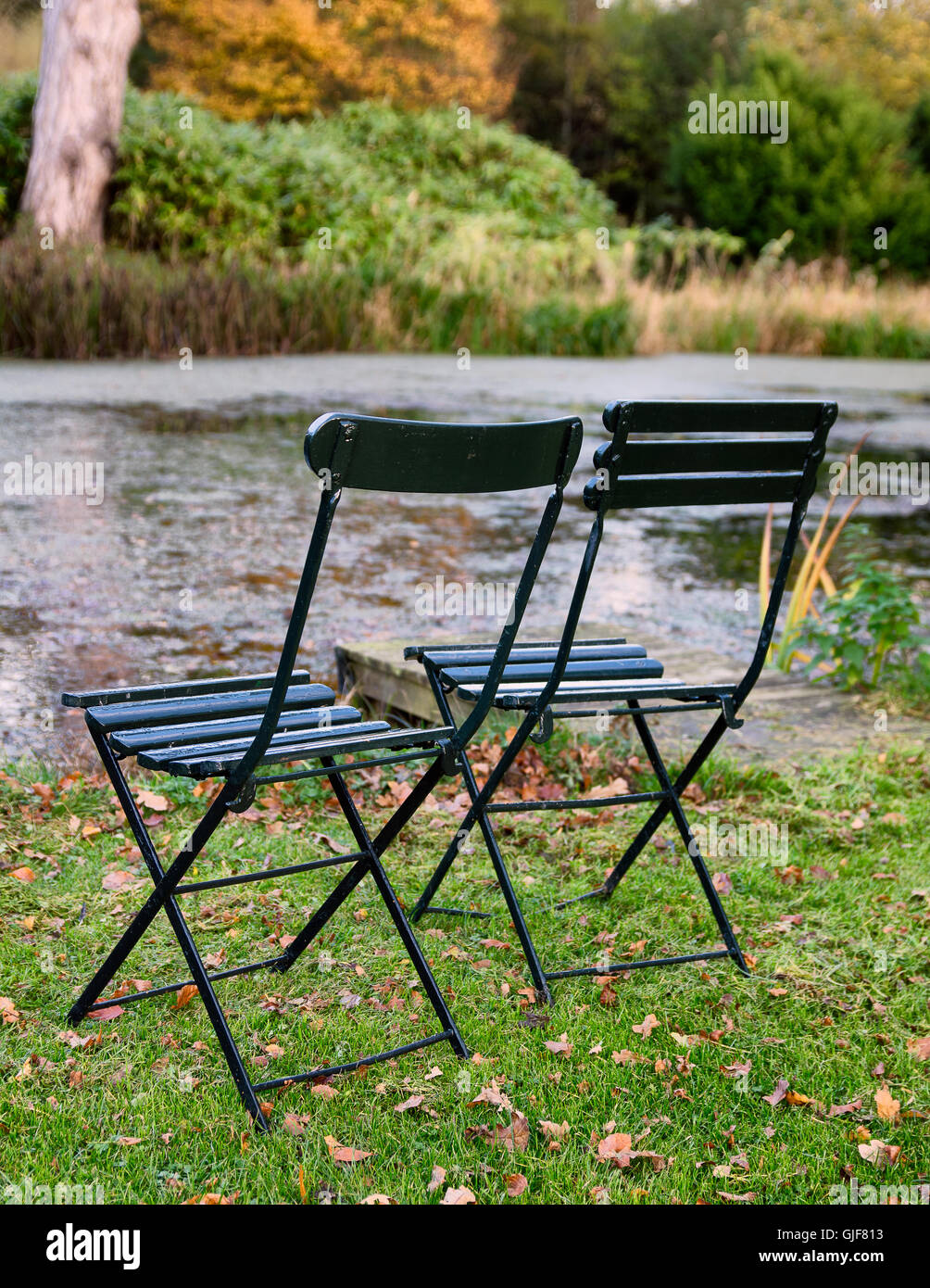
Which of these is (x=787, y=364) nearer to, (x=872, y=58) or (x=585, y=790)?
(x=585, y=790)

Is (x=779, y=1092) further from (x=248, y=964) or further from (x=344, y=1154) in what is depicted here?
(x=248, y=964)

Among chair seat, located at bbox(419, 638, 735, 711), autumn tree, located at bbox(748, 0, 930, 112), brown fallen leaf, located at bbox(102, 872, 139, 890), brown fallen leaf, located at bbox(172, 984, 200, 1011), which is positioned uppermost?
autumn tree, located at bbox(748, 0, 930, 112)

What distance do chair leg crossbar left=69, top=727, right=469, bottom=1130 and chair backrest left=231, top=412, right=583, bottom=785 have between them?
0.23 m

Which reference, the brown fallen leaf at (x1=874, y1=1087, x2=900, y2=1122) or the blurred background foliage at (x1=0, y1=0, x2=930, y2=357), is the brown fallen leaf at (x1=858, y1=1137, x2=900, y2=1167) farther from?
the blurred background foliage at (x1=0, y1=0, x2=930, y2=357)

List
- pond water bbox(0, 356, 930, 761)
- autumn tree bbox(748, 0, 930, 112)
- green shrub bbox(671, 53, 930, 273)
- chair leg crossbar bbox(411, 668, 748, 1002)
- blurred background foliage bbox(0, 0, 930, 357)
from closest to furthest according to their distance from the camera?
chair leg crossbar bbox(411, 668, 748, 1002)
pond water bbox(0, 356, 930, 761)
blurred background foliage bbox(0, 0, 930, 357)
green shrub bbox(671, 53, 930, 273)
autumn tree bbox(748, 0, 930, 112)

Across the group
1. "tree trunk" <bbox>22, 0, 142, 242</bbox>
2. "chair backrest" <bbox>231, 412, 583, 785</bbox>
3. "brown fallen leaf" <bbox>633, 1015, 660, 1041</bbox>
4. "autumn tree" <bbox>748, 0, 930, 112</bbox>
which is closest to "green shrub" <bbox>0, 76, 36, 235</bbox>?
"tree trunk" <bbox>22, 0, 142, 242</bbox>

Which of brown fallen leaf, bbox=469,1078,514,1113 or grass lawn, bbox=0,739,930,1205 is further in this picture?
brown fallen leaf, bbox=469,1078,514,1113

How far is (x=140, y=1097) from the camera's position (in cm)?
277

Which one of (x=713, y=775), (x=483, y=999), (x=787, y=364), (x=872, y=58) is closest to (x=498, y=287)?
(x=787, y=364)

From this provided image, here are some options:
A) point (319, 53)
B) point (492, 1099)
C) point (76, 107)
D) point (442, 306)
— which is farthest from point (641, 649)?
point (319, 53)

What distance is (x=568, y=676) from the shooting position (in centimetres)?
338

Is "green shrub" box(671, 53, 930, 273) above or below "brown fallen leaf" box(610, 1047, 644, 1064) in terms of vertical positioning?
above

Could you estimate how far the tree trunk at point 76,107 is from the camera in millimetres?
18688

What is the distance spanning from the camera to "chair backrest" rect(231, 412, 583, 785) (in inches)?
95.2
